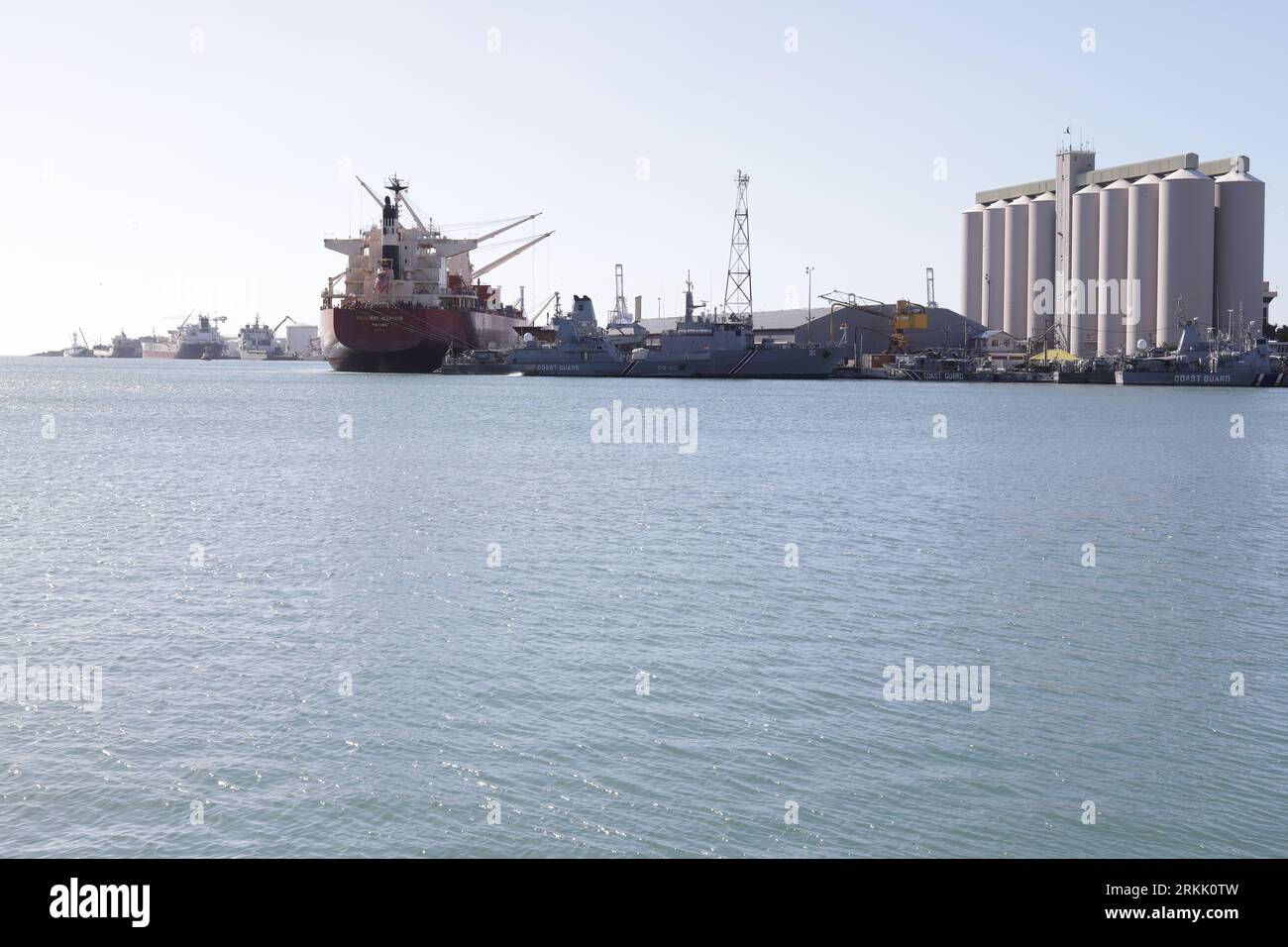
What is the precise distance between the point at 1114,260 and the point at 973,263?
29621 millimetres

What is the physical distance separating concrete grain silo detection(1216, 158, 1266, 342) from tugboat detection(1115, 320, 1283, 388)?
3.32 m

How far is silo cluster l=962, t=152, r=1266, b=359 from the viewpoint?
115 meters

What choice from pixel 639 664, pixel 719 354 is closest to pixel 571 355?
pixel 719 354

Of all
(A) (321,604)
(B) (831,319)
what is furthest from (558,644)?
(B) (831,319)

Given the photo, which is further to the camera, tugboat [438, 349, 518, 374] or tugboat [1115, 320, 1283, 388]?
tugboat [438, 349, 518, 374]

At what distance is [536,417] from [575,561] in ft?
159

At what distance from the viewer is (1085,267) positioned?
12712 centimetres

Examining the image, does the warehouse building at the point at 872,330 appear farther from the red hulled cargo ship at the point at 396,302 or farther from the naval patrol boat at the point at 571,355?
the red hulled cargo ship at the point at 396,302

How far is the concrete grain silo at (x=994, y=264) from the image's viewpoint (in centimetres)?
14375
